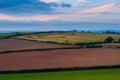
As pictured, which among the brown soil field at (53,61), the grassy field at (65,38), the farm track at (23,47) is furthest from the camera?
the grassy field at (65,38)

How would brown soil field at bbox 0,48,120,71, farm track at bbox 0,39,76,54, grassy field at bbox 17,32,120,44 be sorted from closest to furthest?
brown soil field at bbox 0,48,120,71, farm track at bbox 0,39,76,54, grassy field at bbox 17,32,120,44

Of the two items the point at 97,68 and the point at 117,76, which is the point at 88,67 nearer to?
the point at 97,68

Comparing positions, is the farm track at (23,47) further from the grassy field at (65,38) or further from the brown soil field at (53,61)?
the grassy field at (65,38)

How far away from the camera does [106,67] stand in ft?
132

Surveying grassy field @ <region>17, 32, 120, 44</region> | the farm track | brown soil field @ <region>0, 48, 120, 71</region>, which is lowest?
Result: brown soil field @ <region>0, 48, 120, 71</region>

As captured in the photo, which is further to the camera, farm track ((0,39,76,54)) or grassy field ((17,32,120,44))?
grassy field ((17,32,120,44))

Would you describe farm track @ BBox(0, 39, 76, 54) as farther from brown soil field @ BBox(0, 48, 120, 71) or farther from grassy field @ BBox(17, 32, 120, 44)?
grassy field @ BBox(17, 32, 120, 44)

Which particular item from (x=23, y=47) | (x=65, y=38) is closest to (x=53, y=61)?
(x=23, y=47)

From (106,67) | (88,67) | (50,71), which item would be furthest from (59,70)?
(106,67)

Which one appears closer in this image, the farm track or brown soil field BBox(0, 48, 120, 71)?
brown soil field BBox(0, 48, 120, 71)

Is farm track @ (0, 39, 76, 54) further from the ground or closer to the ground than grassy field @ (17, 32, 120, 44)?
closer to the ground

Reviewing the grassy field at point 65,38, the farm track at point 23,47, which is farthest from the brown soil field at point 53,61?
the grassy field at point 65,38

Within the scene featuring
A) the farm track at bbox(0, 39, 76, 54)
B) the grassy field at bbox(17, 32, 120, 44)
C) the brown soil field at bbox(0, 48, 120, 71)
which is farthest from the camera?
the grassy field at bbox(17, 32, 120, 44)

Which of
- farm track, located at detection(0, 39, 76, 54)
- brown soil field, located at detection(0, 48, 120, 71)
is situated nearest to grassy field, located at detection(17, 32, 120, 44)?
farm track, located at detection(0, 39, 76, 54)
